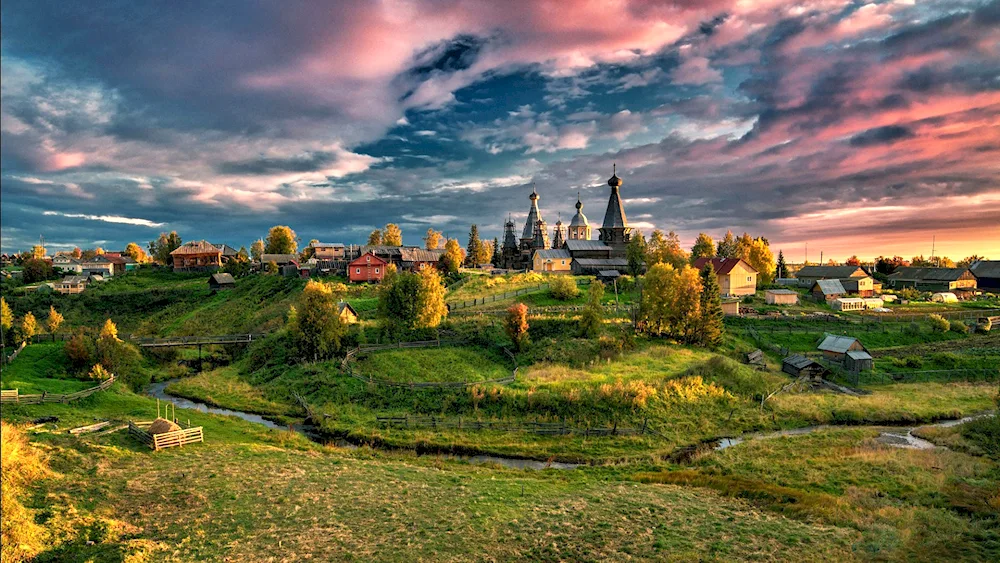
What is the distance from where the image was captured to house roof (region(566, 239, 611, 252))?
8944cm

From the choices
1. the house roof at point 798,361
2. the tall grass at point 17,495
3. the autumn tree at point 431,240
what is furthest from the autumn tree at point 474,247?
the tall grass at point 17,495

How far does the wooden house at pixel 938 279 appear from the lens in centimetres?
8312

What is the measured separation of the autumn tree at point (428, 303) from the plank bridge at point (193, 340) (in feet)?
70.8

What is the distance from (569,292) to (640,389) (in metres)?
29.9

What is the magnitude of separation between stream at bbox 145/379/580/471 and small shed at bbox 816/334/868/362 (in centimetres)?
3386

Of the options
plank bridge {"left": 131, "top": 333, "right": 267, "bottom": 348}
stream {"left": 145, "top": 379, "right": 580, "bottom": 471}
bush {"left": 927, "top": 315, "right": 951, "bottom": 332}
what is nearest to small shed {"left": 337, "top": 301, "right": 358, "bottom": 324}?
plank bridge {"left": 131, "top": 333, "right": 267, "bottom": 348}

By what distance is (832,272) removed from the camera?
8556cm

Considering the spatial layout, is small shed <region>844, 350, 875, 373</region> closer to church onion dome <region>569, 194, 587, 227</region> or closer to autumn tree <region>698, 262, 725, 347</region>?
autumn tree <region>698, 262, 725, 347</region>

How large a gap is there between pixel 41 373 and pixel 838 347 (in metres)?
75.4

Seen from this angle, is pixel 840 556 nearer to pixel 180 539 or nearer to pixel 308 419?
pixel 180 539

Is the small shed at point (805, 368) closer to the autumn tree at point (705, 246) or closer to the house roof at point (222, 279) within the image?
the autumn tree at point (705, 246)

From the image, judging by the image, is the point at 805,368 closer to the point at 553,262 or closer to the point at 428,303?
the point at 428,303

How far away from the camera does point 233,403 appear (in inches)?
1567

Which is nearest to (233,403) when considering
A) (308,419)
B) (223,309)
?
(308,419)
